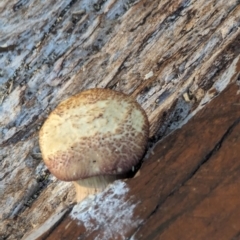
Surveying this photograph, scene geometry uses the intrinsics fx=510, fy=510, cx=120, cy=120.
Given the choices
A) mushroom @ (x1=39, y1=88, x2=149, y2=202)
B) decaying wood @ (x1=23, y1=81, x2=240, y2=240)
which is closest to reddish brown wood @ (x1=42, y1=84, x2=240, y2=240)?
decaying wood @ (x1=23, y1=81, x2=240, y2=240)

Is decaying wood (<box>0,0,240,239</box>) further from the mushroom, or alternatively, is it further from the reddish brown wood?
the mushroom

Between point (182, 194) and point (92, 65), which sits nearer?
→ point (182, 194)

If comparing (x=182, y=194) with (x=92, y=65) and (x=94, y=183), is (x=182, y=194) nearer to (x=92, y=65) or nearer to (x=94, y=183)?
(x=94, y=183)

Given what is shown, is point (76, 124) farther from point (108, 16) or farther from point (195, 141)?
point (108, 16)

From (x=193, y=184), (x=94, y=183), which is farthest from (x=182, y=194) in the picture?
(x=94, y=183)

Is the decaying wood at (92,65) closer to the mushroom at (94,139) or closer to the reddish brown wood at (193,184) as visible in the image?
the reddish brown wood at (193,184)

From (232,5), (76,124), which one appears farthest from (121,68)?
(76,124)
